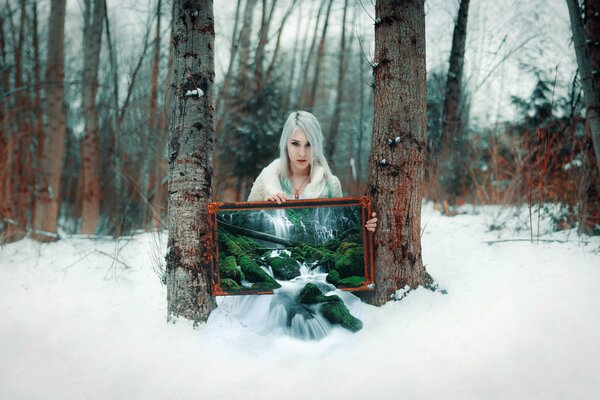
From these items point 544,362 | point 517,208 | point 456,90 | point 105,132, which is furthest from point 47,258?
point 105,132

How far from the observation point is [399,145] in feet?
9.93

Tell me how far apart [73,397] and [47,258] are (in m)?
3.10

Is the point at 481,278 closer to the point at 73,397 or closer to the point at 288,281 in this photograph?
the point at 288,281

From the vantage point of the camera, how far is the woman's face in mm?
3203

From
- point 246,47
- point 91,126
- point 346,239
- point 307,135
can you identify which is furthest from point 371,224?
point 246,47

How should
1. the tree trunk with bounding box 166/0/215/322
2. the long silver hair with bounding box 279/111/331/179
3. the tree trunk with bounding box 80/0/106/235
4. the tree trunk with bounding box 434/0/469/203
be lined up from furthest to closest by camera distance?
1. the tree trunk with bounding box 80/0/106/235
2. the tree trunk with bounding box 434/0/469/203
3. the long silver hair with bounding box 279/111/331/179
4. the tree trunk with bounding box 166/0/215/322

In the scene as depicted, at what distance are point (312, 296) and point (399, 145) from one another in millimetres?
1265

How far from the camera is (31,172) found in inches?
349

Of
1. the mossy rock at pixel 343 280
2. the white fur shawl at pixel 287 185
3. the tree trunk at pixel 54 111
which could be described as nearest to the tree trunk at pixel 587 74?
the white fur shawl at pixel 287 185

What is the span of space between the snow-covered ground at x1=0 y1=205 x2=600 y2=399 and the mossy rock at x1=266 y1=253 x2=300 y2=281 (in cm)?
43

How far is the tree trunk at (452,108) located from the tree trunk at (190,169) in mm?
4700

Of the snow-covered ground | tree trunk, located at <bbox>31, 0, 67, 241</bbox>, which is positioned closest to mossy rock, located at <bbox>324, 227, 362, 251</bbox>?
the snow-covered ground

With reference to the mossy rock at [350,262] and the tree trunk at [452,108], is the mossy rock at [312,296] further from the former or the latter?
the tree trunk at [452,108]

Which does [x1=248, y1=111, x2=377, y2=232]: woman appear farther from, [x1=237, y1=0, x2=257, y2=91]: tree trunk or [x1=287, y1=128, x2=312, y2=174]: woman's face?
[x1=237, y1=0, x2=257, y2=91]: tree trunk
